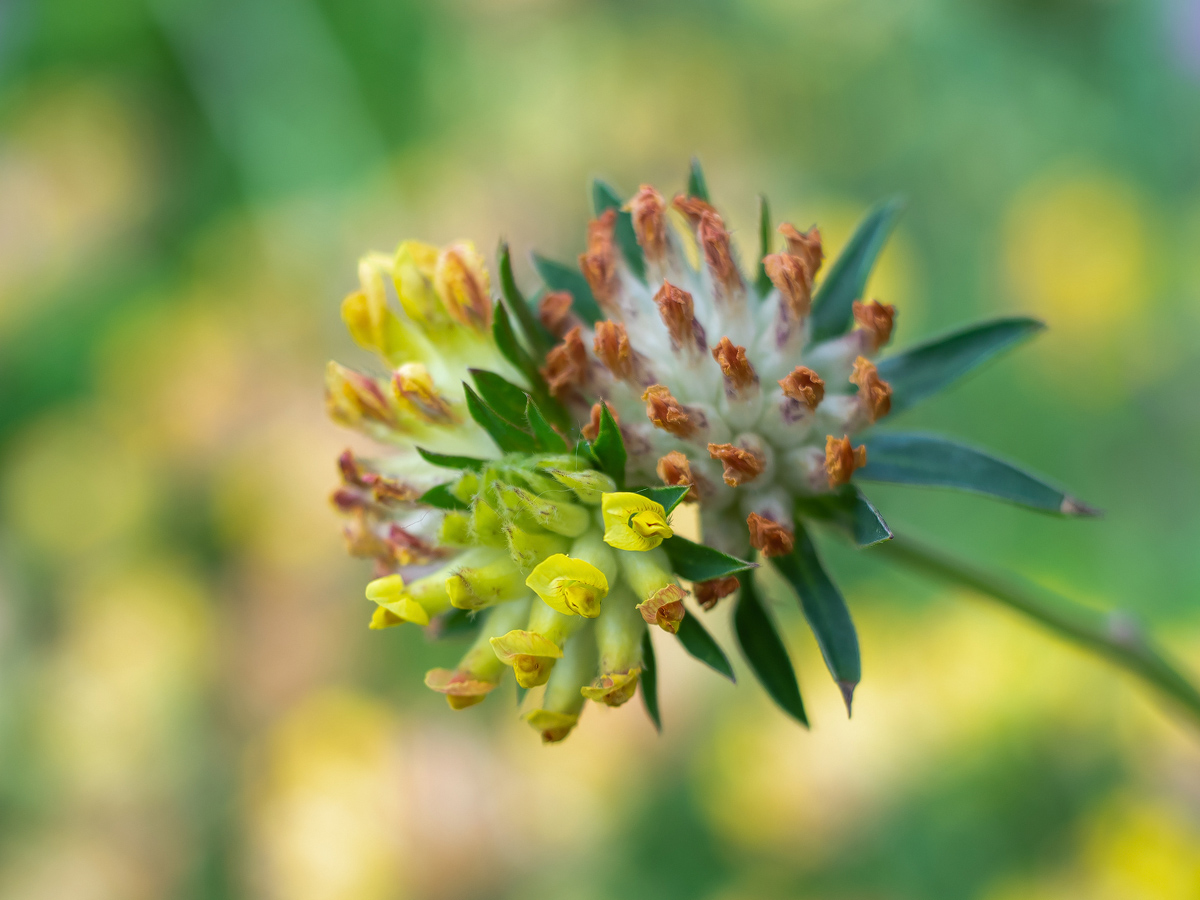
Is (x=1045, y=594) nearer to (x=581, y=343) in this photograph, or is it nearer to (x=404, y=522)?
(x=581, y=343)

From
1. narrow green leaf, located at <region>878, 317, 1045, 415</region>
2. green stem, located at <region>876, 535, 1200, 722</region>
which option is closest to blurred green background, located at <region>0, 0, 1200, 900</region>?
green stem, located at <region>876, 535, 1200, 722</region>

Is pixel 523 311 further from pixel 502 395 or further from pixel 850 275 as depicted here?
pixel 850 275

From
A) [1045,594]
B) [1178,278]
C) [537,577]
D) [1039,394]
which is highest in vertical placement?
[537,577]

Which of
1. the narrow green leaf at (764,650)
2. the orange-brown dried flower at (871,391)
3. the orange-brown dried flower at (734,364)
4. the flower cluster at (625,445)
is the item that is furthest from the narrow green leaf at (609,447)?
the orange-brown dried flower at (871,391)

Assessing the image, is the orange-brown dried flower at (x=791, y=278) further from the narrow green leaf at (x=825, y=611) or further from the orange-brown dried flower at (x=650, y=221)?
the narrow green leaf at (x=825, y=611)

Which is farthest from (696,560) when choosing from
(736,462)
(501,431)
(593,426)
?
(501,431)

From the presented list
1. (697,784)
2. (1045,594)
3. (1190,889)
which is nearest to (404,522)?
(1045,594)

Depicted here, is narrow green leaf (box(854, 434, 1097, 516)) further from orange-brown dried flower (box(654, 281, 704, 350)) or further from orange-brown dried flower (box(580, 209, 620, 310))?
orange-brown dried flower (box(580, 209, 620, 310))
